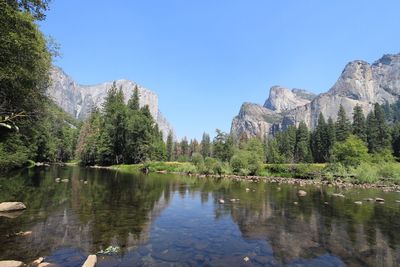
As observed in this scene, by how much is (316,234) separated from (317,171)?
160 ft

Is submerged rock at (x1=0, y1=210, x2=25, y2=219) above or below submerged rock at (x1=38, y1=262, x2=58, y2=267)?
above

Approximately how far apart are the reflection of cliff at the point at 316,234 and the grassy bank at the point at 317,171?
115ft

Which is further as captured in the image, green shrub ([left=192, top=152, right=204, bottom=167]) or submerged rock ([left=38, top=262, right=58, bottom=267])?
green shrub ([left=192, top=152, right=204, bottom=167])

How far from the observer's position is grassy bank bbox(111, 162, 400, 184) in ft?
174

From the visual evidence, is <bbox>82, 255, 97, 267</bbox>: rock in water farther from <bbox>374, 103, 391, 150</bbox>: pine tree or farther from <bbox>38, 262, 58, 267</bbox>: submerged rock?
<bbox>374, 103, 391, 150</bbox>: pine tree

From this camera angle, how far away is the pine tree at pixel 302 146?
392 feet

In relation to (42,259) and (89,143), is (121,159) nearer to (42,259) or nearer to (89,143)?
(89,143)

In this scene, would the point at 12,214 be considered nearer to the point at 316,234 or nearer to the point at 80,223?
the point at 80,223

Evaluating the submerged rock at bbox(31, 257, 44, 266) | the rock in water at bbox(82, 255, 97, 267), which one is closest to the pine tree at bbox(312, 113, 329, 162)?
the rock in water at bbox(82, 255, 97, 267)

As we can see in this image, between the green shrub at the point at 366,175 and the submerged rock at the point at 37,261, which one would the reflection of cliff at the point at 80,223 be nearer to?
the submerged rock at the point at 37,261

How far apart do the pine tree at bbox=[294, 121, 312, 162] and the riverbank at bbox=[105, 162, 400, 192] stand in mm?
55202

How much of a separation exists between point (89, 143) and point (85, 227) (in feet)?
281

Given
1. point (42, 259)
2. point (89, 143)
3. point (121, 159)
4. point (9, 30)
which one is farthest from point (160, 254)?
point (89, 143)

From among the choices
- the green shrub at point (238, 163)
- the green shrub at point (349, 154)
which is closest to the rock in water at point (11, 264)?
the green shrub at point (238, 163)
